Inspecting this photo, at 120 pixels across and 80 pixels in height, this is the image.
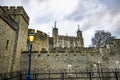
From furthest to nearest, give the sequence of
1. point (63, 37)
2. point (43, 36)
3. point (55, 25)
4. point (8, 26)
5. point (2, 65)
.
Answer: point (63, 37), point (55, 25), point (43, 36), point (8, 26), point (2, 65)

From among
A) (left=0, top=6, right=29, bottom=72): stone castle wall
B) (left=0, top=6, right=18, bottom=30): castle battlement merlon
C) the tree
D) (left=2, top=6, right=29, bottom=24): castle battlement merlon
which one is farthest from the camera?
the tree

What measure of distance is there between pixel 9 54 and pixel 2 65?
73.7 inches

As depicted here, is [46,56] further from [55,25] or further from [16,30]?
[55,25]

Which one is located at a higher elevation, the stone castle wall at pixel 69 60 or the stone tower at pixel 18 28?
the stone tower at pixel 18 28

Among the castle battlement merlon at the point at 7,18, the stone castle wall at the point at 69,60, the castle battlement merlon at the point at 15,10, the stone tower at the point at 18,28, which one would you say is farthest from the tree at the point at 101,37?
the castle battlement merlon at the point at 7,18

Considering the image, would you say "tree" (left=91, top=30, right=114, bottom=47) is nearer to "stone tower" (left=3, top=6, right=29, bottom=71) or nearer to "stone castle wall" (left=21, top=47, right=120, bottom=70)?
"stone castle wall" (left=21, top=47, right=120, bottom=70)

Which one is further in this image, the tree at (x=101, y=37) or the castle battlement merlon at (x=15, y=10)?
the tree at (x=101, y=37)

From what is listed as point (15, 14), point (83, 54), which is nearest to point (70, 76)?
point (83, 54)

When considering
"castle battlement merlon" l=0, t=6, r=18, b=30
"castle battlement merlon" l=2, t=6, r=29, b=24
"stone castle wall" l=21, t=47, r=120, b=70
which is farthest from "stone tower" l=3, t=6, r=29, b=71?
"stone castle wall" l=21, t=47, r=120, b=70

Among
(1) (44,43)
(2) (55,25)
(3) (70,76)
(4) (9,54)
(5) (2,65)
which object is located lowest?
(3) (70,76)

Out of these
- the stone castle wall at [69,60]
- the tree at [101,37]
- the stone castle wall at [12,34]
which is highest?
the tree at [101,37]

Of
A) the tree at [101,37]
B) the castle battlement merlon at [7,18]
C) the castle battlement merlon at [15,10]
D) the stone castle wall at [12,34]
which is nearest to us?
the castle battlement merlon at [7,18]

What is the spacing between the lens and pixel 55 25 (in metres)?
49.3

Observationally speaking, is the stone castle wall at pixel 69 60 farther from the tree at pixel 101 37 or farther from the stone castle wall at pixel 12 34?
the tree at pixel 101 37
